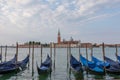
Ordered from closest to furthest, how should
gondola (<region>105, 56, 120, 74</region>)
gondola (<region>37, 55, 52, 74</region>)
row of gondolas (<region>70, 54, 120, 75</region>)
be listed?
row of gondolas (<region>70, 54, 120, 75</region>), gondola (<region>105, 56, 120, 74</region>), gondola (<region>37, 55, 52, 74</region>)

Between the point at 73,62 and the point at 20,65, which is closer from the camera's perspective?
the point at 73,62

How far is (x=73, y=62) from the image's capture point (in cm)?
1858

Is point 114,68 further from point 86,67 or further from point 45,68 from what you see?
point 45,68

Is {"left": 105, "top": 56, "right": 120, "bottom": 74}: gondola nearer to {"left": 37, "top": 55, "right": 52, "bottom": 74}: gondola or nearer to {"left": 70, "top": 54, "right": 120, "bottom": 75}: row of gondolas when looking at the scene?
{"left": 70, "top": 54, "right": 120, "bottom": 75}: row of gondolas

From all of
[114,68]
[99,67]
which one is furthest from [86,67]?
[114,68]

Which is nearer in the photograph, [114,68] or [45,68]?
→ [114,68]

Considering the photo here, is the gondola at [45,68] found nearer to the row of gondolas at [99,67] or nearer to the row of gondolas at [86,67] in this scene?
the row of gondolas at [86,67]

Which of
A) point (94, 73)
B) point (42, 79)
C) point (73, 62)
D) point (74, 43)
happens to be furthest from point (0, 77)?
point (74, 43)

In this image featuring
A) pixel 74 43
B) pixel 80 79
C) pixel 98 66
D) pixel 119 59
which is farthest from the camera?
pixel 74 43

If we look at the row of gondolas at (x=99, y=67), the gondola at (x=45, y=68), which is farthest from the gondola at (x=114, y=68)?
the gondola at (x=45, y=68)

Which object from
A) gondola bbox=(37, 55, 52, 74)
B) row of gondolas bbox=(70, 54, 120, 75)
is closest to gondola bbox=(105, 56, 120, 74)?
row of gondolas bbox=(70, 54, 120, 75)

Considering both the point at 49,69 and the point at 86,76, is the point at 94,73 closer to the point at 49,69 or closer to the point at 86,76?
the point at 86,76

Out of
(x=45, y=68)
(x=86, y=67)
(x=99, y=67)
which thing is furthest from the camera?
(x=86, y=67)

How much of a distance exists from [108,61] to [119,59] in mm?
2431
